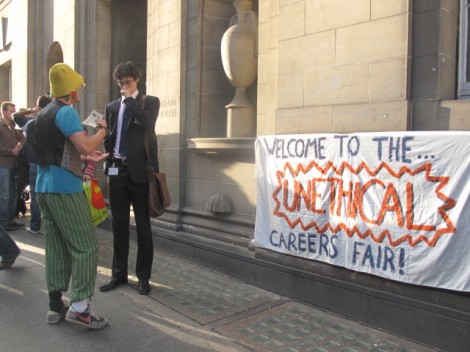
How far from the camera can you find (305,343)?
131 inches

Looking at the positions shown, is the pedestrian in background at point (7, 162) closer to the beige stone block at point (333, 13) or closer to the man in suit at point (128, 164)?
the man in suit at point (128, 164)

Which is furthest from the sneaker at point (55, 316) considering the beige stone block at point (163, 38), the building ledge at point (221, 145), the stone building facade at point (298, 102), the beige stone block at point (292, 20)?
the beige stone block at point (163, 38)

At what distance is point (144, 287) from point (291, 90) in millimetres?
2290

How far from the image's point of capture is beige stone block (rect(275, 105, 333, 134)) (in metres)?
4.07

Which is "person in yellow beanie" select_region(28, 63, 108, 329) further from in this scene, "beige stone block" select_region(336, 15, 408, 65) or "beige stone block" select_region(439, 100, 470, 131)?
"beige stone block" select_region(439, 100, 470, 131)

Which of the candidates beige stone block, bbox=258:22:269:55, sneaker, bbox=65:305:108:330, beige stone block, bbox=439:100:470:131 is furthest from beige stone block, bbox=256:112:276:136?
sneaker, bbox=65:305:108:330

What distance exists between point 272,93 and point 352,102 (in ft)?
3.69

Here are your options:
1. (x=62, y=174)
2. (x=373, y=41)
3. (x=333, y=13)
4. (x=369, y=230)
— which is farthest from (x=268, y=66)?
(x=62, y=174)

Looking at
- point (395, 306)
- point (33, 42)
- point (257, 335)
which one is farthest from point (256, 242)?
point (33, 42)

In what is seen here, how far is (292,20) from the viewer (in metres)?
4.35

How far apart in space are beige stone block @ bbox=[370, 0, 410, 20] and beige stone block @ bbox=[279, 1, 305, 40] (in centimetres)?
72

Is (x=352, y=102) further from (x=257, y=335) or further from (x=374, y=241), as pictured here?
(x=257, y=335)

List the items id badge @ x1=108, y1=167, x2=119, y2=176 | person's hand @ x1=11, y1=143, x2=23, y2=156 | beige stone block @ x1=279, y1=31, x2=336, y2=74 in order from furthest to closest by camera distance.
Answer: person's hand @ x1=11, y1=143, x2=23, y2=156 → id badge @ x1=108, y1=167, x2=119, y2=176 → beige stone block @ x1=279, y1=31, x2=336, y2=74

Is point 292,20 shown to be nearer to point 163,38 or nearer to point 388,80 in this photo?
point 388,80
